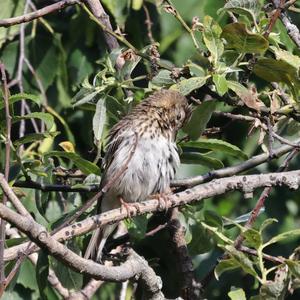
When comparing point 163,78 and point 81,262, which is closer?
point 81,262

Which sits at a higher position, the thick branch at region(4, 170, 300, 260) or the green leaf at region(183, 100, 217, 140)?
the green leaf at region(183, 100, 217, 140)

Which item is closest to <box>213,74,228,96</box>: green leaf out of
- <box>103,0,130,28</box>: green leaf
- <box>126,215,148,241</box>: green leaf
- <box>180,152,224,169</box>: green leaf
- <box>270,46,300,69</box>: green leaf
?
<box>270,46,300,69</box>: green leaf

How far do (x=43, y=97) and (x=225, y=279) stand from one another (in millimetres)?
1212

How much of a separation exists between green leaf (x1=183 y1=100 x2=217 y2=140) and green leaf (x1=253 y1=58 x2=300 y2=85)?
0.20 meters

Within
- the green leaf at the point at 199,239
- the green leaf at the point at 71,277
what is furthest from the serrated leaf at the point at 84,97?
the green leaf at the point at 199,239

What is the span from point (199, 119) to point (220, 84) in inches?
11.5

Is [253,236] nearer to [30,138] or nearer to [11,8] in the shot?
[30,138]

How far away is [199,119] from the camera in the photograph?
9.56 ft

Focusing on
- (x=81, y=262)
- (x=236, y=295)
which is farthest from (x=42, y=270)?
(x=81, y=262)

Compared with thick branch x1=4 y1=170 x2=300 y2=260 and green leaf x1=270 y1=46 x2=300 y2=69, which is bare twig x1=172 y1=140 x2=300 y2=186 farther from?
green leaf x1=270 y1=46 x2=300 y2=69

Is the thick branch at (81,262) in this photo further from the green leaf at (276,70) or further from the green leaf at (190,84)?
the green leaf at (276,70)

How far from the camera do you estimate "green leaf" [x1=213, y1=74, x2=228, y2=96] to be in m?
2.62

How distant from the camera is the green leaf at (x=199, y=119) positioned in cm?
286

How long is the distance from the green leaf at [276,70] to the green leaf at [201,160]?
1.70ft
